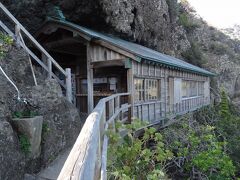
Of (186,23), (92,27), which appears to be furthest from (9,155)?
(186,23)

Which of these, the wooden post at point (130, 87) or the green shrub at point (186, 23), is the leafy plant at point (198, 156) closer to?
the wooden post at point (130, 87)

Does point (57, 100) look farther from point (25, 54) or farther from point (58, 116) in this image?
point (25, 54)

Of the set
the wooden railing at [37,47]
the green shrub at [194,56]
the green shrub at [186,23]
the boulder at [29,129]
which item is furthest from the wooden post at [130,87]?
the green shrub at [186,23]

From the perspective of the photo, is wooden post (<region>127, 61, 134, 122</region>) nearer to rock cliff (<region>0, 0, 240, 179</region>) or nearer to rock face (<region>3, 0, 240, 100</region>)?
rock cliff (<region>0, 0, 240, 179</region>)

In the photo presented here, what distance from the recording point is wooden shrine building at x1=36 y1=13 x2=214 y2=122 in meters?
11.2

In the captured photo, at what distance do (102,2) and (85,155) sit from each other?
13704mm

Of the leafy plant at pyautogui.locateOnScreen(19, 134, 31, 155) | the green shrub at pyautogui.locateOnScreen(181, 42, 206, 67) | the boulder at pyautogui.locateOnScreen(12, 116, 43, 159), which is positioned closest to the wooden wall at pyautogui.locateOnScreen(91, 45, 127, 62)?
the boulder at pyautogui.locateOnScreen(12, 116, 43, 159)

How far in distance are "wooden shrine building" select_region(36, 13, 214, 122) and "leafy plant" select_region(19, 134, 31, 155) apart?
5259mm

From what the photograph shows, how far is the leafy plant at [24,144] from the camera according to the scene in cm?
626

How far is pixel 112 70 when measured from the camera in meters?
13.8

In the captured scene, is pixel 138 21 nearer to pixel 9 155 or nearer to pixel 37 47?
pixel 37 47

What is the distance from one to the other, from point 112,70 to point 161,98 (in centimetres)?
268

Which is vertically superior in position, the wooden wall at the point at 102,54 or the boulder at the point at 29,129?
the wooden wall at the point at 102,54

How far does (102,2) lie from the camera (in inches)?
584
